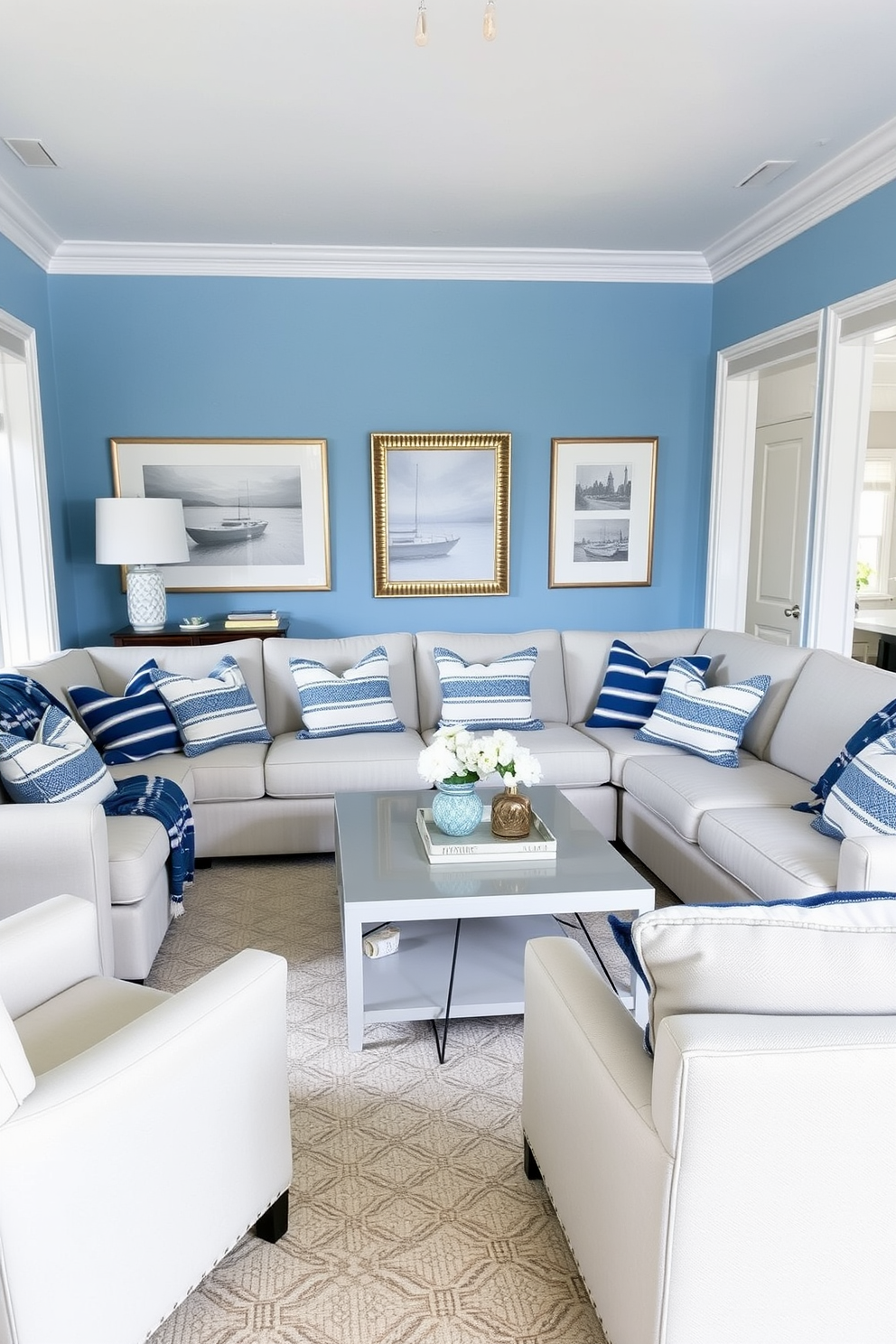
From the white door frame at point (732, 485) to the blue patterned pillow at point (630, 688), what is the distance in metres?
0.97

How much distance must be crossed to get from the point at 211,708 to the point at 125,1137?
2652 mm

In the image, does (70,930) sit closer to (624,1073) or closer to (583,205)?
(624,1073)

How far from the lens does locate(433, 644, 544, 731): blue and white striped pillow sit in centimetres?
408

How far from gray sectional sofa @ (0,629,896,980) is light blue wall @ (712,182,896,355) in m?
1.49

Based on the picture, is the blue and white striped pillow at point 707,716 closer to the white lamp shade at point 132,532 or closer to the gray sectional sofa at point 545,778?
the gray sectional sofa at point 545,778

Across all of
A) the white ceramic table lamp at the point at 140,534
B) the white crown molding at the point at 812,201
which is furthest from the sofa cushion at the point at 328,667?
the white crown molding at the point at 812,201

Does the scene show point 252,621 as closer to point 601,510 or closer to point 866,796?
point 601,510

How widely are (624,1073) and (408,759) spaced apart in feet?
8.08

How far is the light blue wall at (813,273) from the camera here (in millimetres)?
3449

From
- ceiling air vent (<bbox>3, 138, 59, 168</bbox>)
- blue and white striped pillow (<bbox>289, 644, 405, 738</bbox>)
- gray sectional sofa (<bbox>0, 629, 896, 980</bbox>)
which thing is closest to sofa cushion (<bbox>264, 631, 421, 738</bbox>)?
gray sectional sofa (<bbox>0, 629, 896, 980</bbox>)

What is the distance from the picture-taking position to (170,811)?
10.0 feet

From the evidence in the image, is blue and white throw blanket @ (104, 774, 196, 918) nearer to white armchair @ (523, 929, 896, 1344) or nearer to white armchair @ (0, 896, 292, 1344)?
white armchair @ (0, 896, 292, 1344)

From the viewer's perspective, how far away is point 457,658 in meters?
4.21

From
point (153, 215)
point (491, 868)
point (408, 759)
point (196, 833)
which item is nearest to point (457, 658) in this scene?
point (408, 759)
